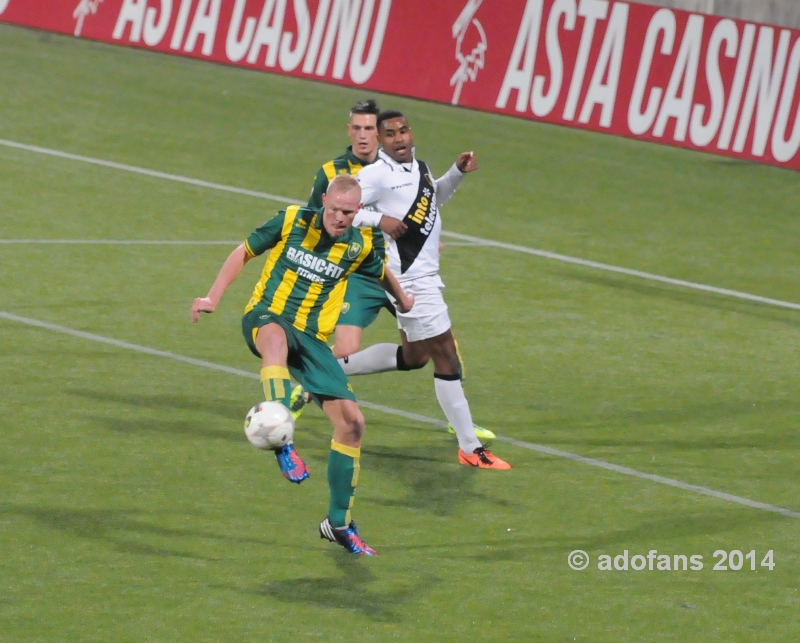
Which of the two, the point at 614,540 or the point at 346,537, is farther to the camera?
the point at 614,540

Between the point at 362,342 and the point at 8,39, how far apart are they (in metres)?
13.3

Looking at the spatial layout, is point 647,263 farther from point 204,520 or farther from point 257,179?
point 204,520

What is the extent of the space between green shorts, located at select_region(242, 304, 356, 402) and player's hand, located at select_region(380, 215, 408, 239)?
3.77ft

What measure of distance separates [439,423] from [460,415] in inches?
38.0

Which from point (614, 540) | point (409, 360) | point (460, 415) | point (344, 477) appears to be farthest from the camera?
point (409, 360)

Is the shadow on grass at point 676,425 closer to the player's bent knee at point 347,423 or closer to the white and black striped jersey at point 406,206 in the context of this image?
the white and black striped jersey at point 406,206

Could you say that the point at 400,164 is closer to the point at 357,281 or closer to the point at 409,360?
the point at 357,281

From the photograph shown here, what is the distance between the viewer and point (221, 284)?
7906 mm

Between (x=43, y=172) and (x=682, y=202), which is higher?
(x=682, y=202)

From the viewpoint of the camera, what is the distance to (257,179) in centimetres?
1736

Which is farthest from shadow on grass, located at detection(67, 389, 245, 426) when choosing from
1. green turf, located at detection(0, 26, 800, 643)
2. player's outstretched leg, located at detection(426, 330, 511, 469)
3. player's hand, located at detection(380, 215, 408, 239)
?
player's hand, located at detection(380, 215, 408, 239)

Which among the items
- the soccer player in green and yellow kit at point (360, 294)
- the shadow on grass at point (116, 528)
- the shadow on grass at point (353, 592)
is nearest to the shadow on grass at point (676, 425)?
the soccer player in green and yellow kit at point (360, 294)

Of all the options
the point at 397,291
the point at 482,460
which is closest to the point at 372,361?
the point at 482,460

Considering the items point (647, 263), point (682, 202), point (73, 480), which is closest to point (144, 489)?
point (73, 480)
